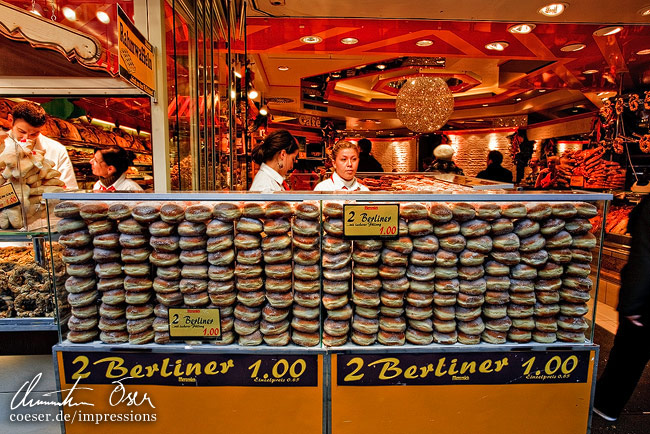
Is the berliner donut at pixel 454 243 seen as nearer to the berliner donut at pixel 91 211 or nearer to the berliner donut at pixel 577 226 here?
the berliner donut at pixel 577 226

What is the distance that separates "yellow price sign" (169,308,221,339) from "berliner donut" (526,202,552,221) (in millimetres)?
1471

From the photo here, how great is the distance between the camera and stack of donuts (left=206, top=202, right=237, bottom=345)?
61.0 inches

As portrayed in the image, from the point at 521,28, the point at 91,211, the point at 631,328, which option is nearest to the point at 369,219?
the point at 91,211

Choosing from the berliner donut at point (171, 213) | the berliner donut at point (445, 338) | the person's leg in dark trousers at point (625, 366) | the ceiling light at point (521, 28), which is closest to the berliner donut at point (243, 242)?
the berliner donut at point (171, 213)

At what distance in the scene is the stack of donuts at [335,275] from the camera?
1.58 m

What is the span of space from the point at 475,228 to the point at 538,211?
297mm

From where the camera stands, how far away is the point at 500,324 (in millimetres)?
1625

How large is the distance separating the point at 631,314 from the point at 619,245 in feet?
10.3

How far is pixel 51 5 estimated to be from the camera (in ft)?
10.2

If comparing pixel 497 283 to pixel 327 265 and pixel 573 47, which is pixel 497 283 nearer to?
pixel 327 265

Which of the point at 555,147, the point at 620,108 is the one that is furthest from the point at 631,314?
the point at 555,147

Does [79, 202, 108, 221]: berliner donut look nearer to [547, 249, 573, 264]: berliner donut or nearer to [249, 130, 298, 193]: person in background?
[249, 130, 298, 193]: person in background

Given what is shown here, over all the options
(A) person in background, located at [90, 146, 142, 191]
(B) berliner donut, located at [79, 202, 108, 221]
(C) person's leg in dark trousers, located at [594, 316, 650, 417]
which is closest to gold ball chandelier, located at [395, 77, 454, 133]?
(C) person's leg in dark trousers, located at [594, 316, 650, 417]

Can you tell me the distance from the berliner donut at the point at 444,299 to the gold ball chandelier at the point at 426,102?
452cm
